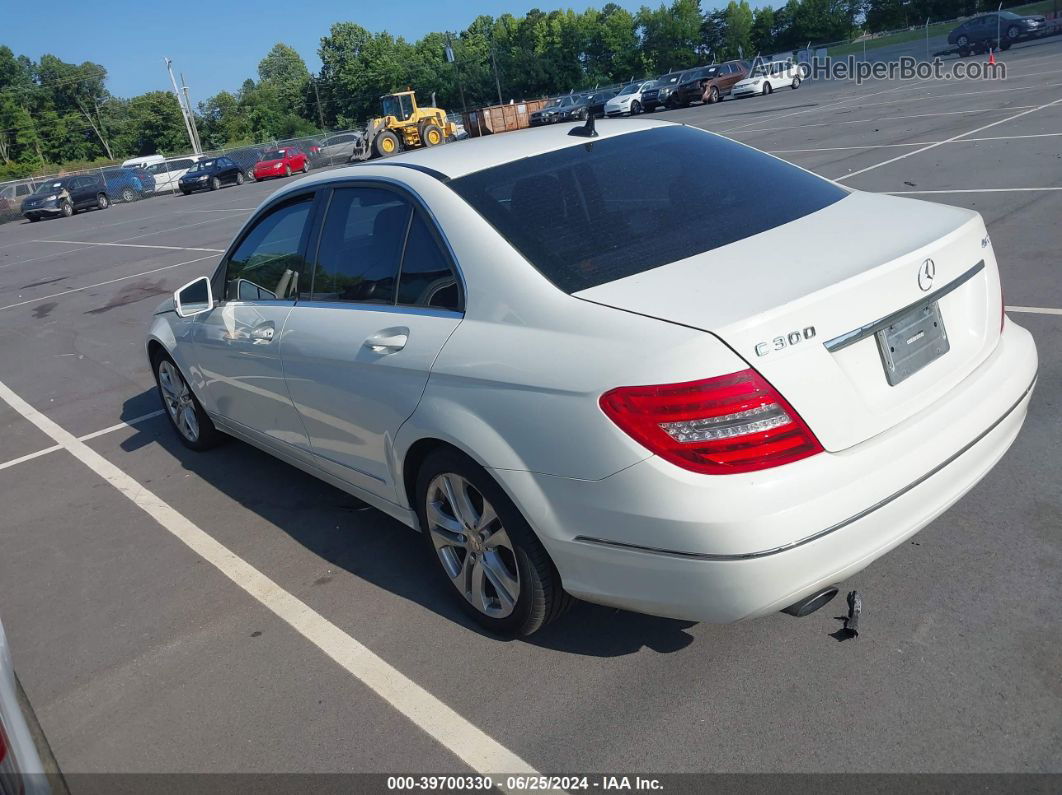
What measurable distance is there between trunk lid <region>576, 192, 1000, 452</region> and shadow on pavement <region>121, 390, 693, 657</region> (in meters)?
1.12

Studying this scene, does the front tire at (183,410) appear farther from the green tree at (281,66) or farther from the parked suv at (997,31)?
the green tree at (281,66)

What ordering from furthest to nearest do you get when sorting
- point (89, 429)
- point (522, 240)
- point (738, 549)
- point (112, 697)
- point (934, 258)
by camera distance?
point (89, 429) < point (112, 697) < point (522, 240) < point (934, 258) < point (738, 549)

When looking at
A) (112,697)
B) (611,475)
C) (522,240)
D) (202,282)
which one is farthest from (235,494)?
(611,475)

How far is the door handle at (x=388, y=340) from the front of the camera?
3369 mm

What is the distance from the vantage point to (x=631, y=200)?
11.3 ft

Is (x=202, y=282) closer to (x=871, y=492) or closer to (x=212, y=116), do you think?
(x=871, y=492)

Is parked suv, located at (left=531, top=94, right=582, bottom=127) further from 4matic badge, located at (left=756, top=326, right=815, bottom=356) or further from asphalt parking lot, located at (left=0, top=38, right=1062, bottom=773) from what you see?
4matic badge, located at (left=756, top=326, right=815, bottom=356)

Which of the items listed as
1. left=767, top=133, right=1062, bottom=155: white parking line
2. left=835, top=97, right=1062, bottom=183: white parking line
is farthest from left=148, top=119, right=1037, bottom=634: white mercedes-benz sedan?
left=767, top=133, right=1062, bottom=155: white parking line

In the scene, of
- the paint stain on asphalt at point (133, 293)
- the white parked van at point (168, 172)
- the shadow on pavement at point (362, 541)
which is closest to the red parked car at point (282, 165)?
the white parked van at point (168, 172)

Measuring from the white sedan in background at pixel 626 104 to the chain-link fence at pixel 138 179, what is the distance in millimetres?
13605

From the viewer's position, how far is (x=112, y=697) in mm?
3436

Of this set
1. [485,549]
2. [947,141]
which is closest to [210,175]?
[947,141]

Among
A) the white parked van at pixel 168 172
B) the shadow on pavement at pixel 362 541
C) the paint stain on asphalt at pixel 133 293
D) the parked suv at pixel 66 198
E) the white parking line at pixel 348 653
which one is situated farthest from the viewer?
the white parked van at pixel 168 172

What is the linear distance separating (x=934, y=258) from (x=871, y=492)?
842 millimetres
